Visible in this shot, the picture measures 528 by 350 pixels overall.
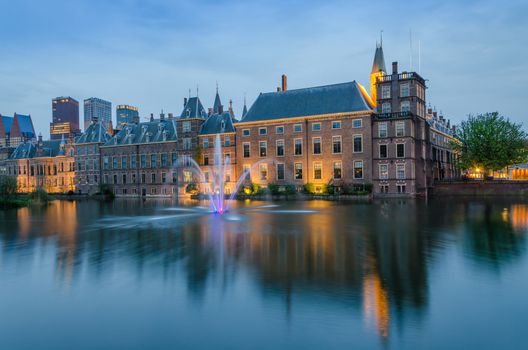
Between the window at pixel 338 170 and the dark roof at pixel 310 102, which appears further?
the window at pixel 338 170

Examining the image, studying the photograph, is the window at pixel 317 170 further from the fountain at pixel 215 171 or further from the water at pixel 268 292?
the water at pixel 268 292

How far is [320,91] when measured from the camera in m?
61.5

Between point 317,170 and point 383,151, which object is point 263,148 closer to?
point 317,170

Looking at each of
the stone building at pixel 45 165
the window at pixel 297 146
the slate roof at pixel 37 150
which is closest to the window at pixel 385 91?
the window at pixel 297 146

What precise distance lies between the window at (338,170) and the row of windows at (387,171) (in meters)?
5.45

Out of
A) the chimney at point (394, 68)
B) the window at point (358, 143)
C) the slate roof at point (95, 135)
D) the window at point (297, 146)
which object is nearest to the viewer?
the window at point (358, 143)

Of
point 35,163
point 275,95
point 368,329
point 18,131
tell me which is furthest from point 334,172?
point 18,131

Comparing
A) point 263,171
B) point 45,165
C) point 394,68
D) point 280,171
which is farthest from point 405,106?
point 45,165

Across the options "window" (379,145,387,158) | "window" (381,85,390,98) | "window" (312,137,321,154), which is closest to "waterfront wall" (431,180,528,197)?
"window" (379,145,387,158)

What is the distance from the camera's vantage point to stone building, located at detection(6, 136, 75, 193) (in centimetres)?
8894

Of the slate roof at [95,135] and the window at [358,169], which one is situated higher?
the slate roof at [95,135]

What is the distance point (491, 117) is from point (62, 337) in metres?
65.2

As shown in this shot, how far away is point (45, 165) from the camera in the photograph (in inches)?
3647

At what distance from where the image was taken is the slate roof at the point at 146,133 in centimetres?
7431
